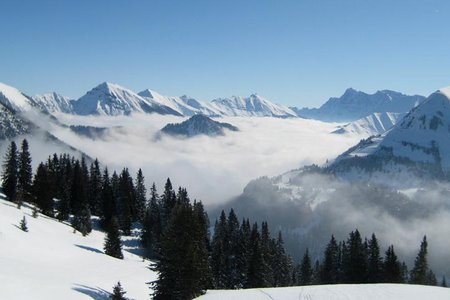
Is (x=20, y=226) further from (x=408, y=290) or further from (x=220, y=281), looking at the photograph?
(x=408, y=290)

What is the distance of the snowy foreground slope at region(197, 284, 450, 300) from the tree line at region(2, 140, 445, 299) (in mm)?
4680

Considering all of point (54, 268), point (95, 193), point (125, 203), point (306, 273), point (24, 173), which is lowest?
point (54, 268)

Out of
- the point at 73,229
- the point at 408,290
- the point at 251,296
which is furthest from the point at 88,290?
the point at 73,229

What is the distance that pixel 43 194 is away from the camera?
263 ft

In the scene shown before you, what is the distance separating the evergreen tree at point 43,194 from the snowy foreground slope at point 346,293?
5155 cm

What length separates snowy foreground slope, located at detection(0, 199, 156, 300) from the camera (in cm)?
3016

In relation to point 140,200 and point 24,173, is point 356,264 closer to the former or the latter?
point 140,200

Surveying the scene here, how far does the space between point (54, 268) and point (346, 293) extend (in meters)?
26.0

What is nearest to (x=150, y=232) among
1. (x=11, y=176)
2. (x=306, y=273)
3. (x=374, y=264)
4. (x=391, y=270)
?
(x=11, y=176)

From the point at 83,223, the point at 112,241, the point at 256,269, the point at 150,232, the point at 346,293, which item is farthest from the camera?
the point at 150,232

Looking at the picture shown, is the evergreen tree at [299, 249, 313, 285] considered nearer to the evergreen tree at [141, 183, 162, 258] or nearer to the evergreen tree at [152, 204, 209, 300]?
the evergreen tree at [141, 183, 162, 258]

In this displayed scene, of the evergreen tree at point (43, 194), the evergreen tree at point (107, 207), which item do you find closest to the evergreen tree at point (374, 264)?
the evergreen tree at point (107, 207)

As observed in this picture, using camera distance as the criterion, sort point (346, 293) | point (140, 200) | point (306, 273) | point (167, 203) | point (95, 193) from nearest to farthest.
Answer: point (346, 293)
point (306, 273)
point (167, 203)
point (95, 193)
point (140, 200)

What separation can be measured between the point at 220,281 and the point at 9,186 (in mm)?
42206
